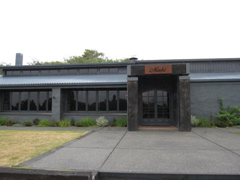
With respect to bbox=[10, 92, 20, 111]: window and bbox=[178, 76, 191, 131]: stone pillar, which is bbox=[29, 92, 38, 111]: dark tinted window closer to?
bbox=[10, 92, 20, 111]: window

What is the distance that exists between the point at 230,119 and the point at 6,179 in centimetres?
1366

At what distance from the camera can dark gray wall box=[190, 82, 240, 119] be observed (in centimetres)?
1367

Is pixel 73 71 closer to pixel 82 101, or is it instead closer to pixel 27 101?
pixel 82 101

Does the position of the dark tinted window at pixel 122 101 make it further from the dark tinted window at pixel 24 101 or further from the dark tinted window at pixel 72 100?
the dark tinted window at pixel 24 101

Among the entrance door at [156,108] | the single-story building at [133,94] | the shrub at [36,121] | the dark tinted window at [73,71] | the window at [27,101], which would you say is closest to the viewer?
the single-story building at [133,94]

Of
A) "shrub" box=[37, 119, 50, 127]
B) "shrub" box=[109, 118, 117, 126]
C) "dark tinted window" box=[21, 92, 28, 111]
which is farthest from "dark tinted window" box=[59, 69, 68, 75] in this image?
"shrub" box=[109, 118, 117, 126]

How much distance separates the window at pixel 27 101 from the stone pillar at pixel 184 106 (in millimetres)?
10568

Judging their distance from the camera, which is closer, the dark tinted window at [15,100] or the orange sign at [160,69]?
the orange sign at [160,69]

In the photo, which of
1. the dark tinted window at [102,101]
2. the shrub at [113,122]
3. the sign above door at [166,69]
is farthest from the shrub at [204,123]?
the dark tinted window at [102,101]

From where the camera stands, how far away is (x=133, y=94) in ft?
37.6

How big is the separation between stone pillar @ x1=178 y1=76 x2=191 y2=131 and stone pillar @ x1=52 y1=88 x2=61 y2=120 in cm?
916

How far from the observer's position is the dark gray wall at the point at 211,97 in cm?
1367

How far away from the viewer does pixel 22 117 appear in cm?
1522

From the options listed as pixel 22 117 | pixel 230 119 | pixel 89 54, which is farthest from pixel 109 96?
pixel 89 54
